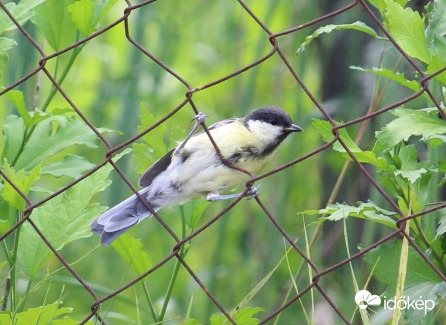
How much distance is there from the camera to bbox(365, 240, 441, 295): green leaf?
1360 millimetres

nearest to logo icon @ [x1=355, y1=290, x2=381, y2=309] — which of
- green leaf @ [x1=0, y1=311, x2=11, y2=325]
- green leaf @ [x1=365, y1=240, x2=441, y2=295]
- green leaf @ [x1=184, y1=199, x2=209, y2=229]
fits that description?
green leaf @ [x1=365, y1=240, x2=441, y2=295]

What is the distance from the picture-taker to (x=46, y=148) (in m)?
1.64

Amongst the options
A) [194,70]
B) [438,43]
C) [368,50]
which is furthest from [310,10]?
[438,43]

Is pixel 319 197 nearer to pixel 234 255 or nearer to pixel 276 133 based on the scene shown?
pixel 234 255

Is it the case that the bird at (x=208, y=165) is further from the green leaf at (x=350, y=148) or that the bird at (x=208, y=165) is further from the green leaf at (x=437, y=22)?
the green leaf at (x=437, y=22)

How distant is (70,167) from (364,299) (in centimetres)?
60

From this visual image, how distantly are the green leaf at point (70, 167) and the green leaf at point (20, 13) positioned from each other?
0.26 metres

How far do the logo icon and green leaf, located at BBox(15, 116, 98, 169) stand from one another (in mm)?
556

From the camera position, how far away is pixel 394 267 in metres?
1.38

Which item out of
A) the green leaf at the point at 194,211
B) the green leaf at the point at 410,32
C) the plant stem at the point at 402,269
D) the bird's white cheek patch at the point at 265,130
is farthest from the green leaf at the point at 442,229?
the bird's white cheek patch at the point at 265,130

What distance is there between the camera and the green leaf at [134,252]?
62.3 inches

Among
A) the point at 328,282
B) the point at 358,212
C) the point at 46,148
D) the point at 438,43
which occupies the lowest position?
the point at 328,282

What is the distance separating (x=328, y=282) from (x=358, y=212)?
1645 mm

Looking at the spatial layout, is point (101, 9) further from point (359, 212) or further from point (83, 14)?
point (359, 212)
